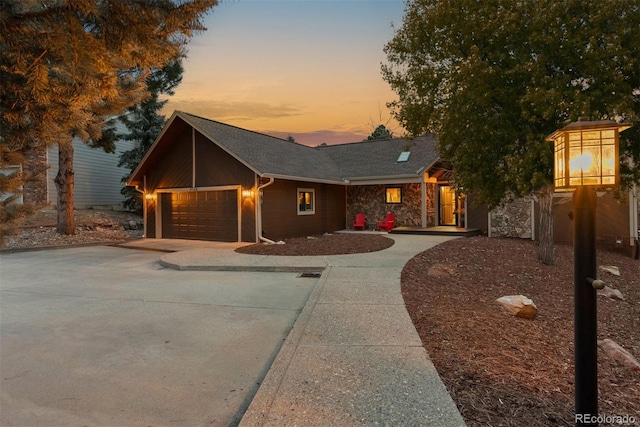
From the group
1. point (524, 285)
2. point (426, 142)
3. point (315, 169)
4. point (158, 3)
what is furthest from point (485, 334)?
point (426, 142)

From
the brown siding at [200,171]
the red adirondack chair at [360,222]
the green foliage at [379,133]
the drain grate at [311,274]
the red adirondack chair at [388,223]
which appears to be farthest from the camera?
the green foliage at [379,133]

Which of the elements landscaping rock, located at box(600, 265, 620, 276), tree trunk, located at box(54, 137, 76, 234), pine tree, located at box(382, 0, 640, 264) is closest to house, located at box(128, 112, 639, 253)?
tree trunk, located at box(54, 137, 76, 234)

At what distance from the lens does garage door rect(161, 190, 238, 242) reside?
527 inches


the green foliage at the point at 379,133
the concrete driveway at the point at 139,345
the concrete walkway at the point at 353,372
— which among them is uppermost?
the green foliage at the point at 379,133

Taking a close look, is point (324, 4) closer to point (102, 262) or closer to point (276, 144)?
point (276, 144)

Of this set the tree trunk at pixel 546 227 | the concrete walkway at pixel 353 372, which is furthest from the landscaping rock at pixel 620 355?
the tree trunk at pixel 546 227

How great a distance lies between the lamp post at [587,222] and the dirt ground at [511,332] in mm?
402

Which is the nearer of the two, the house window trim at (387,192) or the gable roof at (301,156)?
the gable roof at (301,156)

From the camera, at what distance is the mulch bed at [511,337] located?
262cm

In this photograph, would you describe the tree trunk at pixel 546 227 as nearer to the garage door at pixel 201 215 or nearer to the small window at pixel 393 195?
the small window at pixel 393 195

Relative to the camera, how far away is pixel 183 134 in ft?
46.5

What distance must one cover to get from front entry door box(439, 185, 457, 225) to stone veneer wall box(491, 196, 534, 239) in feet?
9.11

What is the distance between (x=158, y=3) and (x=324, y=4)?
8948mm

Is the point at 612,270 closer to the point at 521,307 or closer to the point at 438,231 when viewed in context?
the point at 521,307
